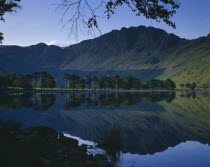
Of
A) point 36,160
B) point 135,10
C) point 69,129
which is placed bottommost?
point 69,129

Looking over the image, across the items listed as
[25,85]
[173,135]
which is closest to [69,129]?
[173,135]

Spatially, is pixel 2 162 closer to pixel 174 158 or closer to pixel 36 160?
pixel 36 160

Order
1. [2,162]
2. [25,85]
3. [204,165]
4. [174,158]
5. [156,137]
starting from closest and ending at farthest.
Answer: [2,162] → [204,165] → [174,158] → [156,137] → [25,85]

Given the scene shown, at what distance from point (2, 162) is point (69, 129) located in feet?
69.8

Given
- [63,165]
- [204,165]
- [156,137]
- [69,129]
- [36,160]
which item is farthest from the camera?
[69,129]

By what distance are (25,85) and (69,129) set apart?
178327 mm

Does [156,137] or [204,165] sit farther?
[156,137]

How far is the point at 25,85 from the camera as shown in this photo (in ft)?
639

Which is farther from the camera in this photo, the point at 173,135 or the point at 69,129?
the point at 69,129

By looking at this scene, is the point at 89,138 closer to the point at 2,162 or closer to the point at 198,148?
the point at 198,148

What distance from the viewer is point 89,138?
23844mm

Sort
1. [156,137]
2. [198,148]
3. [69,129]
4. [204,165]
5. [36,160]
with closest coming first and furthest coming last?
[36,160], [204,165], [198,148], [156,137], [69,129]

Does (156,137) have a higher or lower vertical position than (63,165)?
lower

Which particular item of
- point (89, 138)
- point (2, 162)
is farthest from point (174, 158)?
point (2, 162)
